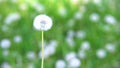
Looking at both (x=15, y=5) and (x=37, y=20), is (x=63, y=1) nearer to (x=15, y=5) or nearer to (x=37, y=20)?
(x=15, y=5)

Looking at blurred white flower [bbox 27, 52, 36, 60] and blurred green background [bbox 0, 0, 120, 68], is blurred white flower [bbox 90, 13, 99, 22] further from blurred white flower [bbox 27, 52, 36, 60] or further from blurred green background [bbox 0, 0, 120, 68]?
blurred white flower [bbox 27, 52, 36, 60]

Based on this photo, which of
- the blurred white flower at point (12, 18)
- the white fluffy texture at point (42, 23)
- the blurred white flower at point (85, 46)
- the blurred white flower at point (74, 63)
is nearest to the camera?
the white fluffy texture at point (42, 23)

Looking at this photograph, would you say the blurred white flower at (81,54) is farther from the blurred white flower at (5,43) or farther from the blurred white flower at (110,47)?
the blurred white flower at (5,43)

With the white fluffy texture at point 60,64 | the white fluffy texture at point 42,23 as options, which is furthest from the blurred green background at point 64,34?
the white fluffy texture at point 42,23

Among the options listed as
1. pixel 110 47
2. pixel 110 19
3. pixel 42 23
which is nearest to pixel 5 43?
pixel 110 47

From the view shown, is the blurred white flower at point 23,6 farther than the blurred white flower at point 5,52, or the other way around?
the blurred white flower at point 23,6

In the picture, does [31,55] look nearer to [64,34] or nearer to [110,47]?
[64,34]

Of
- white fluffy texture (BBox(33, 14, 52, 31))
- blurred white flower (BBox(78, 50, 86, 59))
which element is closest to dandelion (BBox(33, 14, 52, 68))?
white fluffy texture (BBox(33, 14, 52, 31))

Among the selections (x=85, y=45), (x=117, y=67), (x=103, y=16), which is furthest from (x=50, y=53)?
(x=103, y=16)
